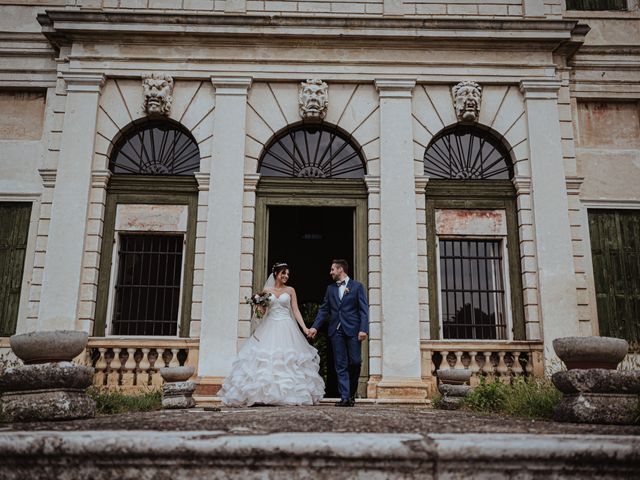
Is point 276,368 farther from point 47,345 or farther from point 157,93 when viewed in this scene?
point 157,93

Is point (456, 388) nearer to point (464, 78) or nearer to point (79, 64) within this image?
point (464, 78)

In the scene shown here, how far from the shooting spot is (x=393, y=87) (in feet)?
38.2

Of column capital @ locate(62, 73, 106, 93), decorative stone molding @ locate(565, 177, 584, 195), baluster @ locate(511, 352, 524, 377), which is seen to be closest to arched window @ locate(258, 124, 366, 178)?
column capital @ locate(62, 73, 106, 93)

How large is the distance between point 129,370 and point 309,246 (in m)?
7.31

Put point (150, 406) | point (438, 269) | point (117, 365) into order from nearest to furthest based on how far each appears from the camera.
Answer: point (150, 406) < point (117, 365) < point (438, 269)

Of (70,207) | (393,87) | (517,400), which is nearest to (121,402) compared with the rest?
(70,207)

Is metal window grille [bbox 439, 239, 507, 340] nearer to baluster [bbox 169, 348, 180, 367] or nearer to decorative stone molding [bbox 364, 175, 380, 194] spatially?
decorative stone molding [bbox 364, 175, 380, 194]

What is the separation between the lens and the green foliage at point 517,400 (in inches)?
243

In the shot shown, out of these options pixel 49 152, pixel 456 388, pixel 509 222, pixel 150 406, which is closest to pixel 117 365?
pixel 150 406

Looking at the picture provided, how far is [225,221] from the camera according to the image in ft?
35.8

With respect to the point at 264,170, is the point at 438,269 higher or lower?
lower

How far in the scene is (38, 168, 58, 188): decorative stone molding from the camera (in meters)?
11.2

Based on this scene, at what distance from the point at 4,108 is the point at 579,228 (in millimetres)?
11867

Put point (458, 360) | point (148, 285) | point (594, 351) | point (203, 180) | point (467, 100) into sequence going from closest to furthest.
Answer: point (594, 351) → point (458, 360) → point (148, 285) → point (203, 180) → point (467, 100)
